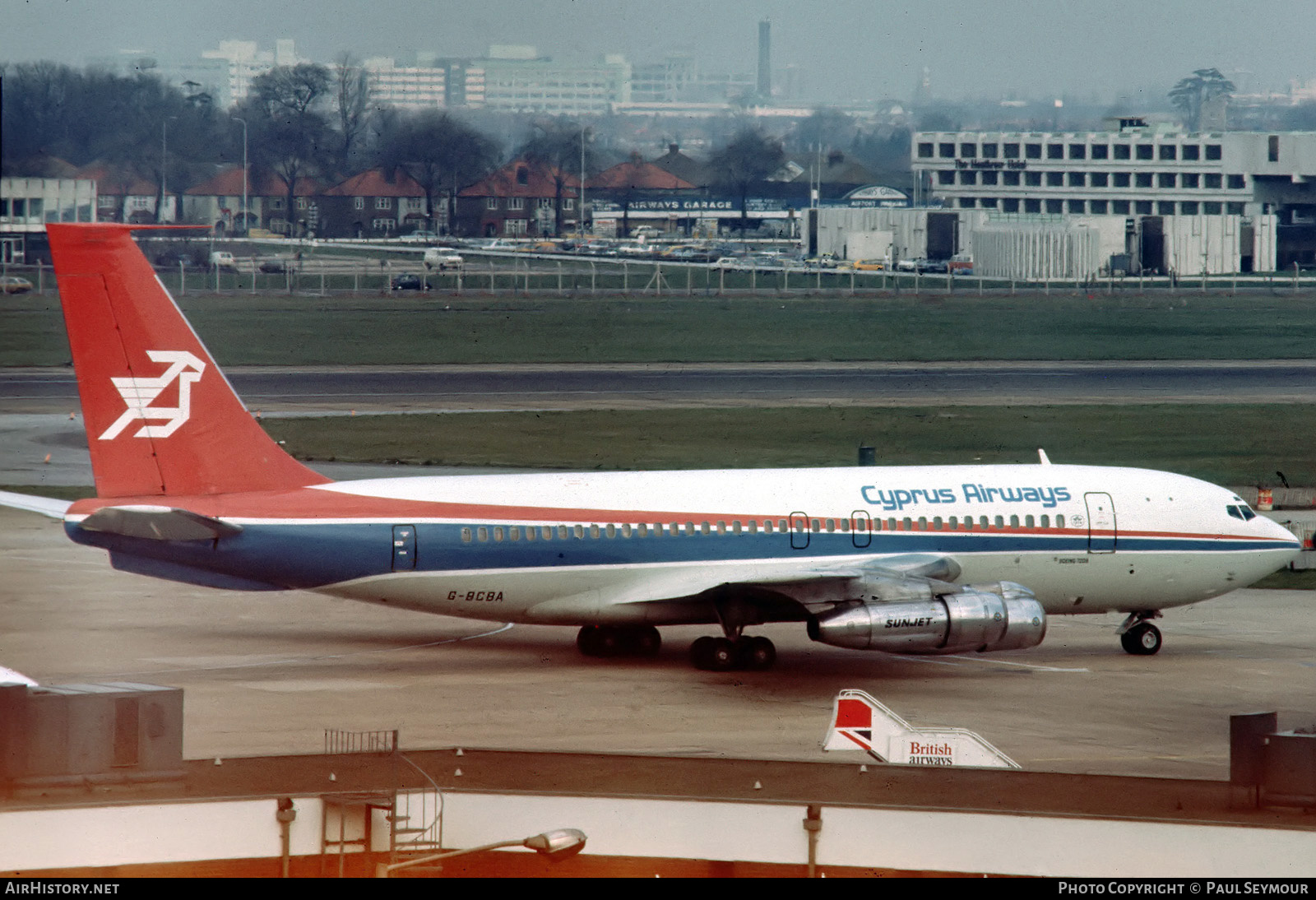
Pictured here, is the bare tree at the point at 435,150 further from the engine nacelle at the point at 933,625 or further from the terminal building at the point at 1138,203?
the terminal building at the point at 1138,203

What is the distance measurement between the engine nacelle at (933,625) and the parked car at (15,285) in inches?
2606

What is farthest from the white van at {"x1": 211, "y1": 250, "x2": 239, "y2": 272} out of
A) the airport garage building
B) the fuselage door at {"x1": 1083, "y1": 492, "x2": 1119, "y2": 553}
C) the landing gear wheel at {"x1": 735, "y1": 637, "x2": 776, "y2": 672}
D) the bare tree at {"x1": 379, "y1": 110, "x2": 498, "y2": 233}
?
the airport garage building

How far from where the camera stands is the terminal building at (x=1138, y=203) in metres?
135

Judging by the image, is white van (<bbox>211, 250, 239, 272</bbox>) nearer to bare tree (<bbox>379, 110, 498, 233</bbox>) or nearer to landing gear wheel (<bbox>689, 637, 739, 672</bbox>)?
bare tree (<bbox>379, 110, 498, 233</bbox>)

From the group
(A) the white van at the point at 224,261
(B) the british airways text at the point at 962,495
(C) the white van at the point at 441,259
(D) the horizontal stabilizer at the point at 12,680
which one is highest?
(C) the white van at the point at 441,259

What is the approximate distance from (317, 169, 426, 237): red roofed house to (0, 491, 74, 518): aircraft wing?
16987 mm

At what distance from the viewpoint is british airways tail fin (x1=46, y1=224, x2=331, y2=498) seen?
111 ft

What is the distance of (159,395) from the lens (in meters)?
34.5

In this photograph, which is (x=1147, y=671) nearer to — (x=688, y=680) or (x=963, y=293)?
(x=688, y=680)

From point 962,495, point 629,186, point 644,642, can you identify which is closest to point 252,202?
point 644,642

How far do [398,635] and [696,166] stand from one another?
41.6 m

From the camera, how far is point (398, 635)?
135 ft

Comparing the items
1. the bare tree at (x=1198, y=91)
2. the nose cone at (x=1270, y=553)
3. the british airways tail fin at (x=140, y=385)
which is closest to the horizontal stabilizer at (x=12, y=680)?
the british airways tail fin at (x=140, y=385)

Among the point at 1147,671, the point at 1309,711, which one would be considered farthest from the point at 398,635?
the point at 1309,711
